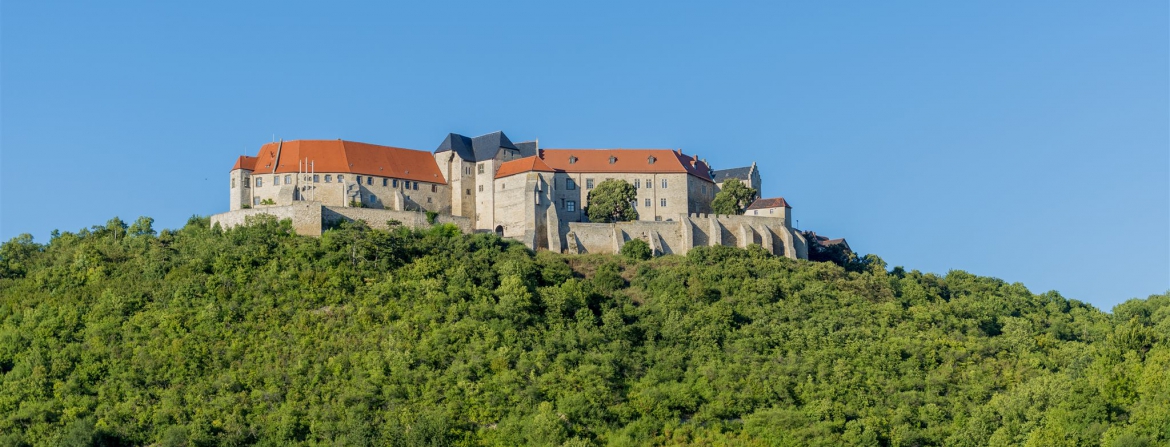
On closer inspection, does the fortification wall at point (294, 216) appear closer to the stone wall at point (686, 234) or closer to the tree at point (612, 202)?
the stone wall at point (686, 234)

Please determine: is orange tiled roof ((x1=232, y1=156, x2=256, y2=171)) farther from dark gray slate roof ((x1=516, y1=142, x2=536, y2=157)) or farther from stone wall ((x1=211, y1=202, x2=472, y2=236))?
dark gray slate roof ((x1=516, y1=142, x2=536, y2=157))

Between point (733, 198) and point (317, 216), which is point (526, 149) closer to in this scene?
point (733, 198)

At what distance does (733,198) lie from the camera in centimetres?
8838

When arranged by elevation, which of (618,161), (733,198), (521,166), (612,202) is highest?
(618,161)

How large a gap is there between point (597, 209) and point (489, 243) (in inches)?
296

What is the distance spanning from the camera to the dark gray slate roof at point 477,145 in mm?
89188

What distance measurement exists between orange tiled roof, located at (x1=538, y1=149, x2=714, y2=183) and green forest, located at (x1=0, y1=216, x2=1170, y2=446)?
858 cm

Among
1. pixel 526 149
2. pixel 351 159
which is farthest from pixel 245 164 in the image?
pixel 526 149

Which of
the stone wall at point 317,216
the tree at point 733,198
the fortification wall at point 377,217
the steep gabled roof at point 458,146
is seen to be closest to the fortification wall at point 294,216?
the stone wall at point 317,216

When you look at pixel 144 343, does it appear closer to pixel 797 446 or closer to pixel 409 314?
A: pixel 409 314

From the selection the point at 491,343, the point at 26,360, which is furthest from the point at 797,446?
the point at 26,360

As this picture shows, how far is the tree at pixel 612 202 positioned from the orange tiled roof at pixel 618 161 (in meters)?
2.55

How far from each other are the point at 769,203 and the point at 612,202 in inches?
338

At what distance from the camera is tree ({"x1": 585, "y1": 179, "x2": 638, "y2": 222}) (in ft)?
281
